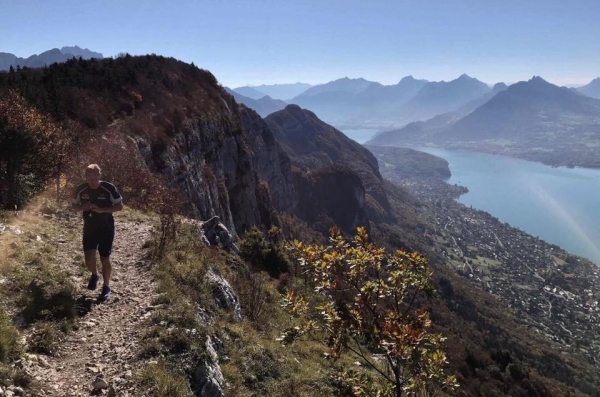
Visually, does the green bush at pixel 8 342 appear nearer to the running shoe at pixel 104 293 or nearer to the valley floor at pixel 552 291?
the running shoe at pixel 104 293

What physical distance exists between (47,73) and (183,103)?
13.6 m

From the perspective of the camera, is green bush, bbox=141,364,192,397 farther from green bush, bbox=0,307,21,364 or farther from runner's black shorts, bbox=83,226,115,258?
runner's black shorts, bbox=83,226,115,258

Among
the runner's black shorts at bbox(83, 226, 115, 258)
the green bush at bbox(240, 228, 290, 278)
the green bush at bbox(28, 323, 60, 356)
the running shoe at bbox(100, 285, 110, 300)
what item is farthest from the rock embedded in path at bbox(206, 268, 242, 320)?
the green bush at bbox(240, 228, 290, 278)

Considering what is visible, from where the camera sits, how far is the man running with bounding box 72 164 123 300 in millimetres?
9266

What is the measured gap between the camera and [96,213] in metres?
9.43

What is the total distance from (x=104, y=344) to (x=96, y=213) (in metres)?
3.34

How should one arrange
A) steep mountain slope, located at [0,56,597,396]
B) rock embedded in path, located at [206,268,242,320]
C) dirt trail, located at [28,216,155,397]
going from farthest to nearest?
1. steep mountain slope, located at [0,56,597,396]
2. rock embedded in path, located at [206,268,242,320]
3. dirt trail, located at [28,216,155,397]

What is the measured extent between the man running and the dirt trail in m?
0.63

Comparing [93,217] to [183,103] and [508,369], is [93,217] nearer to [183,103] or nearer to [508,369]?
[183,103]

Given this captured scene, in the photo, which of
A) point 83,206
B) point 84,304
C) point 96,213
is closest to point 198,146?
point 96,213


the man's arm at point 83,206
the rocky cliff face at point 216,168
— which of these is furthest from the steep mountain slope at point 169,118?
the man's arm at point 83,206

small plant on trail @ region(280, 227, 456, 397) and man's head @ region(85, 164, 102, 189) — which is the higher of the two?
man's head @ region(85, 164, 102, 189)

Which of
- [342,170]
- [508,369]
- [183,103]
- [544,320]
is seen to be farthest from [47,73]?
[544,320]

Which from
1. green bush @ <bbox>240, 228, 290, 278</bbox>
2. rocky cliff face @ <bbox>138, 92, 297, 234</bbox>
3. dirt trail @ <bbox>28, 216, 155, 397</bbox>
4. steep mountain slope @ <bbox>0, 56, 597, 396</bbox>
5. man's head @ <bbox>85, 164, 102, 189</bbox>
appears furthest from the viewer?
rocky cliff face @ <bbox>138, 92, 297, 234</bbox>
